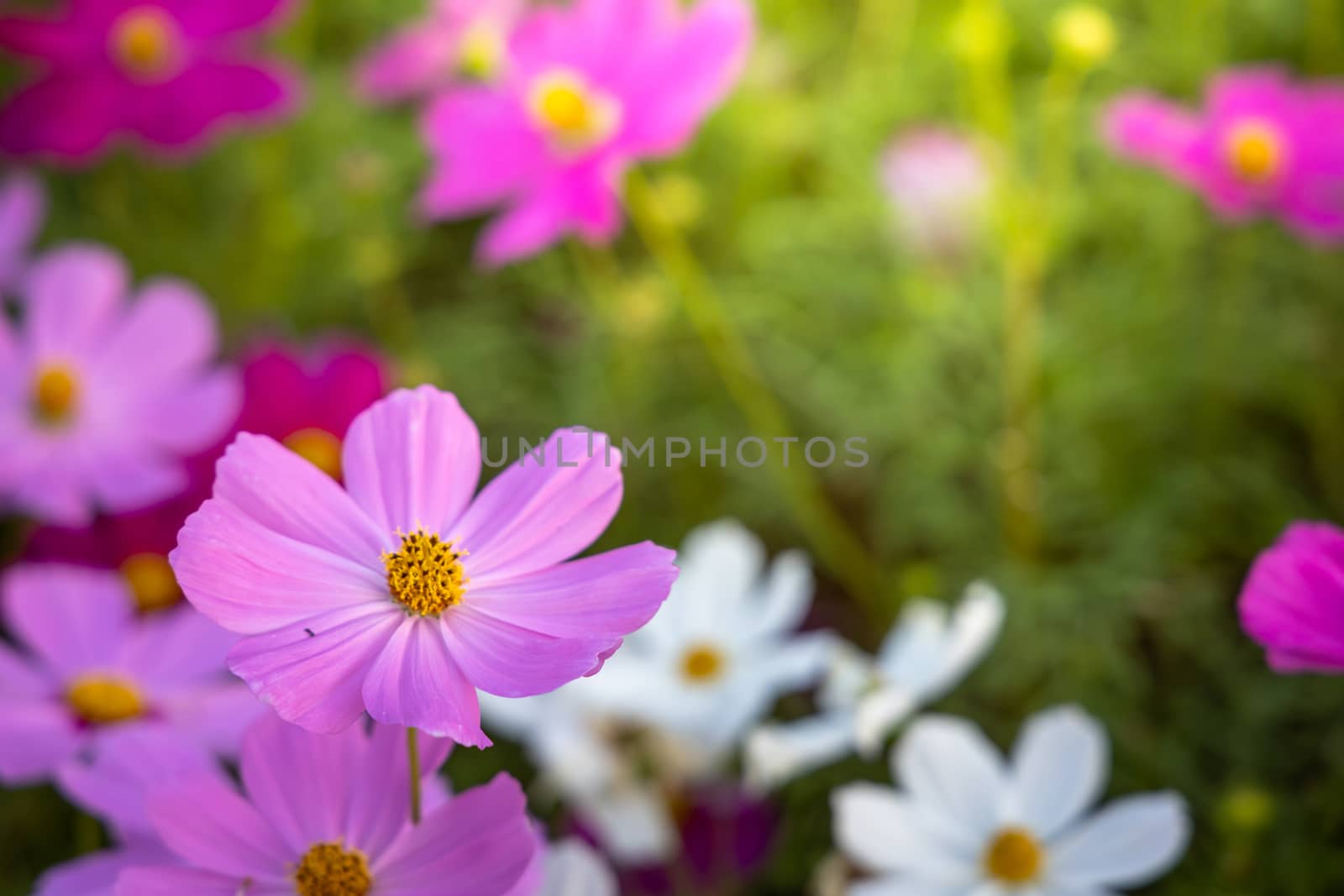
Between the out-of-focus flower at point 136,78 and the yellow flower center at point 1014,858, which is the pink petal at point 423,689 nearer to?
the yellow flower center at point 1014,858

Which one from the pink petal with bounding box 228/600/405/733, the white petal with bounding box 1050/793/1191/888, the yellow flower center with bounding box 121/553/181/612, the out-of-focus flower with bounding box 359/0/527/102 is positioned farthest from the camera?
the out-of-focus flower with bounding box 359/0/527/102

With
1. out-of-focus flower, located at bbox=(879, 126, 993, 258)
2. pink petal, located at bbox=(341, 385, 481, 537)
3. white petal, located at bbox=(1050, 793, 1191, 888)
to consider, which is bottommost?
white petal, located at bbox=(1050, 793, 1191, 888)

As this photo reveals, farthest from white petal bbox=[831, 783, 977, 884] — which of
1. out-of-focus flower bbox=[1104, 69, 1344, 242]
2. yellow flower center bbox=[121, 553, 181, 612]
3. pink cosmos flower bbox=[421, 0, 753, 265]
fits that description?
out-of-focus flower bbox=[1104, 69, 1344, 242]

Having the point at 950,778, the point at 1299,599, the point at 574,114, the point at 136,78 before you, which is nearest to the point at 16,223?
the point at 136,78

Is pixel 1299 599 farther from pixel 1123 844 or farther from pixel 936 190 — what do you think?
pixel 936 190

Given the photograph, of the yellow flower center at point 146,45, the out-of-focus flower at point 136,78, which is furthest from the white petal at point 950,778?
the yellow flower center at point 146,45

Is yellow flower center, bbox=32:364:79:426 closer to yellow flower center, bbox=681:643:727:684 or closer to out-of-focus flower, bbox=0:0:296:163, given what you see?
out-of-focus flower, bbox=0:0:296:163

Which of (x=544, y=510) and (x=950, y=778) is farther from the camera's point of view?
(x=950, y=778)
